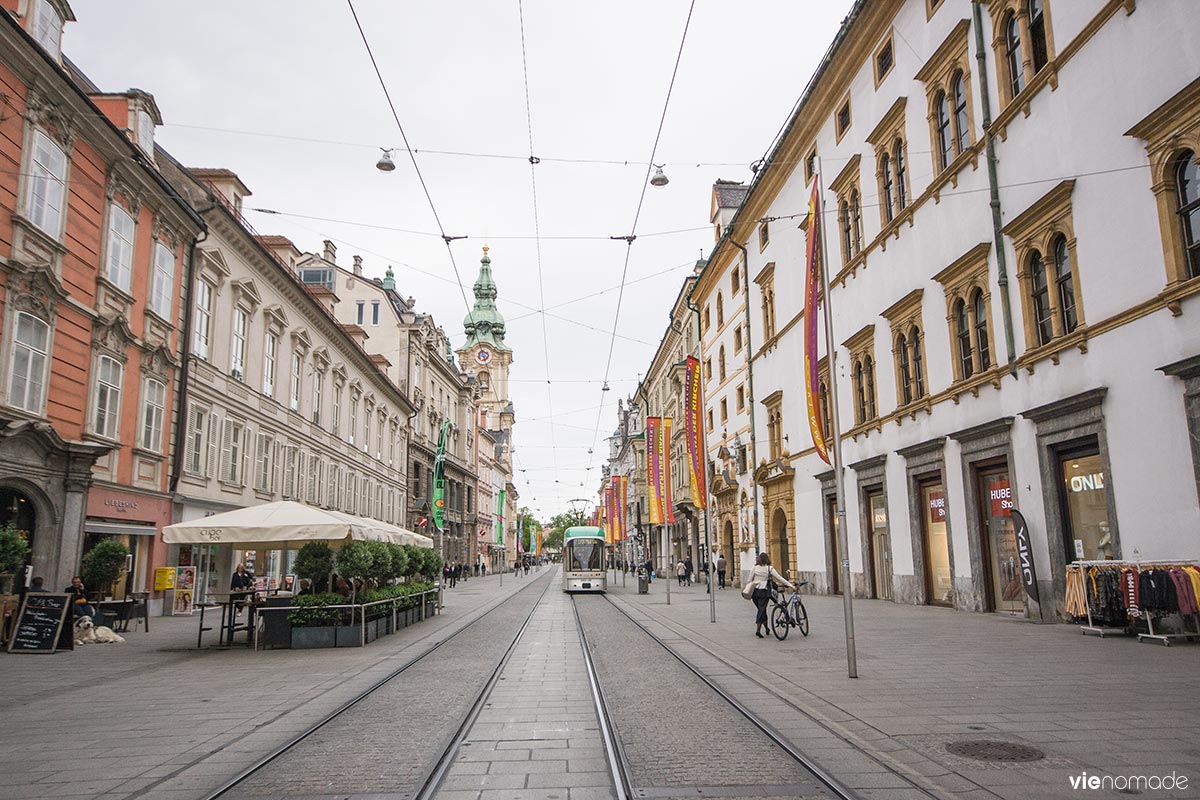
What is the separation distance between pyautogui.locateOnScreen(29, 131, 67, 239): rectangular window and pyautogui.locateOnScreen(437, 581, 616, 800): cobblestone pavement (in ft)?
47.4

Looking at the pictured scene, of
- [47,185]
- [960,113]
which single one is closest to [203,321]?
[47,185]

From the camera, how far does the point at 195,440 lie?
26547 millimetres

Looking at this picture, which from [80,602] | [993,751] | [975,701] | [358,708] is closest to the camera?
[993,751]

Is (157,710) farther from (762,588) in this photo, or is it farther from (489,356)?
(489,356)

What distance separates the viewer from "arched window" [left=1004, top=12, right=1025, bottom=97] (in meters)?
17.5

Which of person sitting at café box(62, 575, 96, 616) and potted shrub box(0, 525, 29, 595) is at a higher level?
potted shrub box(0, 525, 29, 595)

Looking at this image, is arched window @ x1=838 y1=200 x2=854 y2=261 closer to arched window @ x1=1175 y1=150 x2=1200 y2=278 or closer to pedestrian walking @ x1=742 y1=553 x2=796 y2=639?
arched window @ x1=1175 y1=150 x2=1200 y2=278

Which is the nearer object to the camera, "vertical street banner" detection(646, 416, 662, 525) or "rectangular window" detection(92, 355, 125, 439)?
"rectangular window" detection(92, 355, 125, 439)

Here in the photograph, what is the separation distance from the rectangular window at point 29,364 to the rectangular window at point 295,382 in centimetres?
1701

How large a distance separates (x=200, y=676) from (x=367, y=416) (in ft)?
124

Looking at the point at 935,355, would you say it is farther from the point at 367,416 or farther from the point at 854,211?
the point at 367,416

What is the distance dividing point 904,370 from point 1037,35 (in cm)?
931

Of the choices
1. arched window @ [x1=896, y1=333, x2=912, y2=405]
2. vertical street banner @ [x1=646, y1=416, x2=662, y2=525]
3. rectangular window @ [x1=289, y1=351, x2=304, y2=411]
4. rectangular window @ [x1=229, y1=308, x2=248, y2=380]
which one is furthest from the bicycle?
rectangular window @ [x1=289, y1=351, x2=304, y2=411]

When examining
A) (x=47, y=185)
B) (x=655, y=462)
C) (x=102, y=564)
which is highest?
(x=47, y=185)
